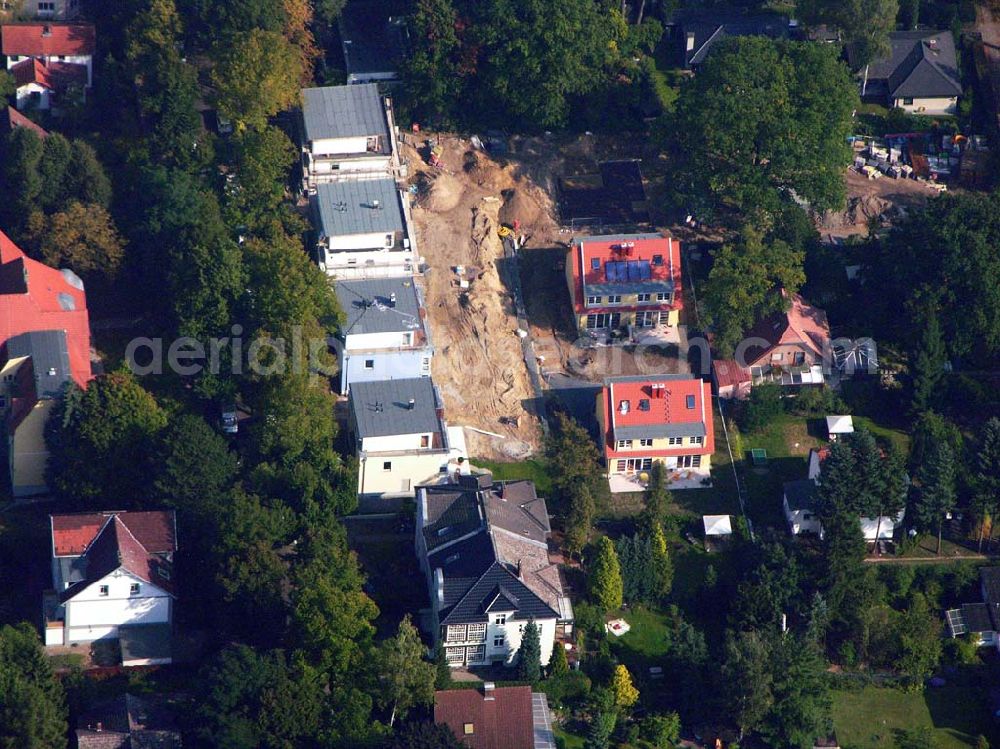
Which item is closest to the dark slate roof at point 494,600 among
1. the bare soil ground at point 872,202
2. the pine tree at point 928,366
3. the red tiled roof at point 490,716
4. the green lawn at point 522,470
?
the red tiled roof at point 490,716

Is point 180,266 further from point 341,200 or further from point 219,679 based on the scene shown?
point 219,679

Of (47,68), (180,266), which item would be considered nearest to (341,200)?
(180,266)

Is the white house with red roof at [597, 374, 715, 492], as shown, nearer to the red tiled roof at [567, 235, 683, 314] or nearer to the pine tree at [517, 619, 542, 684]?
the red tiled roof at [567, 235, 683, 314]

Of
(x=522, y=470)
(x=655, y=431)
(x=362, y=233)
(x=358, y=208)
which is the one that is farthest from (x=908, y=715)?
(x=358, y=208)

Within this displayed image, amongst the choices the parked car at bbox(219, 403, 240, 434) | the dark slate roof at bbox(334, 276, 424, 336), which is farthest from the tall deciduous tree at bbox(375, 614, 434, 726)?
the dark slate roof at bbox(334, 276, 424, 336)

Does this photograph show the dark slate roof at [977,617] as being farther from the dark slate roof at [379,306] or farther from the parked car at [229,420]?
the parked car at [229,420]

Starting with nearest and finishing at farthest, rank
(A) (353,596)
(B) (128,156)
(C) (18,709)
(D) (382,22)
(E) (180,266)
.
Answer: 1. (C) (18,709)
2. (A) (353,596)
3. (E) (180,266)
4. (B) (128,156)
5. (D) (382,22)
